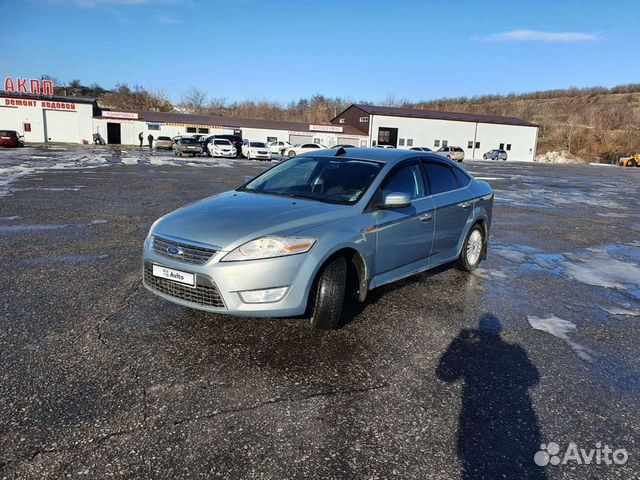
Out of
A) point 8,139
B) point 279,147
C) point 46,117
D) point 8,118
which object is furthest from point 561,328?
point 8,118

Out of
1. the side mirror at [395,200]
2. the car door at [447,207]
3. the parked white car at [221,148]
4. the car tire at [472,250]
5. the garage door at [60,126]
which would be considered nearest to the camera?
the side mirror at [395,200]

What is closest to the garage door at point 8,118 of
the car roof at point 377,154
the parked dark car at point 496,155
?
the car roof at point 377,154

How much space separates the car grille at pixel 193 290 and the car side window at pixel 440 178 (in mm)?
2906

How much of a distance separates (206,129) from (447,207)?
55.8 meters

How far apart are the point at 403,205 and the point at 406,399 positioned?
1927mm

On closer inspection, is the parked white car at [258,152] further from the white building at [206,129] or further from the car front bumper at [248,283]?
the car front bumper at [248,283]

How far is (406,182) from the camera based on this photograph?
201 inches

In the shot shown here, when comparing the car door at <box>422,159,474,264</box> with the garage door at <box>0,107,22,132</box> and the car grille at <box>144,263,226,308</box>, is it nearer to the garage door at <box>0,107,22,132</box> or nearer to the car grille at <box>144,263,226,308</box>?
the car grille at <box>144,263,226,308</box>

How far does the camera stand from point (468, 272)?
639 centimetres

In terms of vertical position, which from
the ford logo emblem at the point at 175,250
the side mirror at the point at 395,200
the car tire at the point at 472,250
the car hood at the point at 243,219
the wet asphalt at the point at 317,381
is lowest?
the wet asphalt at the point at 317,381

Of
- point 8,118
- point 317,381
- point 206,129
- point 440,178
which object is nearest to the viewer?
point 317,381

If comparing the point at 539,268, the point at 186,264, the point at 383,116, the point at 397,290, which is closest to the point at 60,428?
the point at 186,264

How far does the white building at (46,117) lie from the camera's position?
48.6 meters

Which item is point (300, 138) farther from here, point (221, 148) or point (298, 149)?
point (221, 148)
